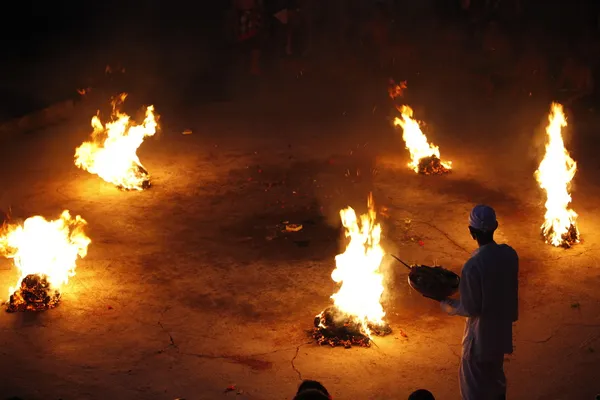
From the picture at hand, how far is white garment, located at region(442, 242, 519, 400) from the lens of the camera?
221 inches

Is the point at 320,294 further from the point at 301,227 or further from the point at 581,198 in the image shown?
the point at 581,198

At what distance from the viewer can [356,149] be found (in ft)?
51.2

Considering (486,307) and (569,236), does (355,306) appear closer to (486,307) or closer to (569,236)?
(486,307)

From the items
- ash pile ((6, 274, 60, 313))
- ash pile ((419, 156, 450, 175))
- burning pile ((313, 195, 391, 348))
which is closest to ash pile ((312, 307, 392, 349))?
burning pile ((313, 195, 391, 348))

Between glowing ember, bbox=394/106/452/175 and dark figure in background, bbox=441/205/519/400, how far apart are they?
8139 mm

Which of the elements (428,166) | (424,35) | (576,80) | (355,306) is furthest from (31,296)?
(424,35)

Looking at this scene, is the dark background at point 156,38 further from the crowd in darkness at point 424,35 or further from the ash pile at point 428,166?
the ash pile at point 428,166

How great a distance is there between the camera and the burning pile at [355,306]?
26.2 ft

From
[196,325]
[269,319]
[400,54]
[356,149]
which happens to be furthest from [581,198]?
[400,54]

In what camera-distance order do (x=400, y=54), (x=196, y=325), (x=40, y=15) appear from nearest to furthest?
(x=196, y=325) → (x=400, y=54) → (x=40, y=15)

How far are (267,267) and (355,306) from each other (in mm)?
2181

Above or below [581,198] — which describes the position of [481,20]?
above

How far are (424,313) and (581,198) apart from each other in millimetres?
5583

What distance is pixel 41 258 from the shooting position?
902 cm
